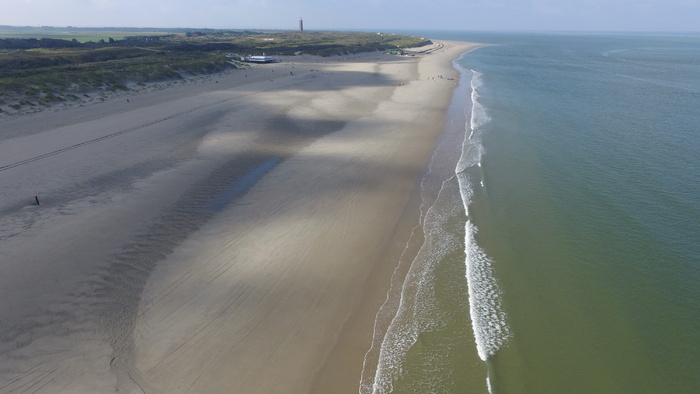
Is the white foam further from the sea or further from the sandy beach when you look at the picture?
the sandy beach

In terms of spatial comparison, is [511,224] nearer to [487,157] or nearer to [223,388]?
[487,157]

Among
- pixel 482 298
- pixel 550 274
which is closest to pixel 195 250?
pixel 482 298

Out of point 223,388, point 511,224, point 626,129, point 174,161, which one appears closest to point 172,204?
point 174,161

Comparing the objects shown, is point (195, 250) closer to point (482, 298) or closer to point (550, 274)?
point (482, 298)

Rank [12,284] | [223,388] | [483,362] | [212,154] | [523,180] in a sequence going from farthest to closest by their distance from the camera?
[212,154], [523,180], [12,284], [483,362], [223,388]

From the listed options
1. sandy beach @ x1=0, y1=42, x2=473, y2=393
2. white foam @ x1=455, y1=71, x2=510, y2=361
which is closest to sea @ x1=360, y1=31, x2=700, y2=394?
white foam @ x1=455, y1=71, x2=510, y2=361

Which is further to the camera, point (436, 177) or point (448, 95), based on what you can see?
point (448, 95)
